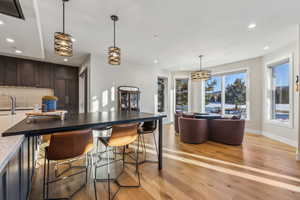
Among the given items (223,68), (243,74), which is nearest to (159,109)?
(223,68)

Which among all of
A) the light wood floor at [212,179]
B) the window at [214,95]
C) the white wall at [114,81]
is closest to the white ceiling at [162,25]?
the white wall at [114,81]

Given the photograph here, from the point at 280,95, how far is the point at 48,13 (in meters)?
6.49

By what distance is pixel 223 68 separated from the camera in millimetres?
6031

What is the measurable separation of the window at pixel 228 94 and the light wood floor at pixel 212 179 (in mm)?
2732

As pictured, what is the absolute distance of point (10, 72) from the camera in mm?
4629

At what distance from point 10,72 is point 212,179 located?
681cm

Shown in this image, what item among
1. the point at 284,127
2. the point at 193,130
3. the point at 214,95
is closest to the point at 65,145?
the point at 193,130

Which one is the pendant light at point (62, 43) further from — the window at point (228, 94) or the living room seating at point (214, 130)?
the window at point (228, 94)

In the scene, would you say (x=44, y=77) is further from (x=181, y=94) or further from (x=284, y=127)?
(x=284, y=127)

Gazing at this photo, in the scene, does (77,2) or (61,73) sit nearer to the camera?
(77,2)

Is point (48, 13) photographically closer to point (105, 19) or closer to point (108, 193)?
point (105, 19)

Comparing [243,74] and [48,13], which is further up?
[48,13]

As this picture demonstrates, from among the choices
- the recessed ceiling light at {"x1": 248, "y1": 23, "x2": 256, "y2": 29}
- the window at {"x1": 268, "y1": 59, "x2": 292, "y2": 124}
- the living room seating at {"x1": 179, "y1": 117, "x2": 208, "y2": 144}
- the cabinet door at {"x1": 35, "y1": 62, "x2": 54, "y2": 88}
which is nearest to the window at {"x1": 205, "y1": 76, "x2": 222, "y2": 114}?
the window at {"x1": 268, "y1": 59, "x2": 292, "y2": 124}

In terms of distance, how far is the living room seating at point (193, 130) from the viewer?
367cm
